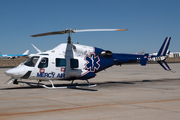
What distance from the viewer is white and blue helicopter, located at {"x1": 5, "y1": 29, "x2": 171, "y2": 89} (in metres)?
15.3

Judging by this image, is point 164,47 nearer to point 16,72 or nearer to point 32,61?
point 32,61

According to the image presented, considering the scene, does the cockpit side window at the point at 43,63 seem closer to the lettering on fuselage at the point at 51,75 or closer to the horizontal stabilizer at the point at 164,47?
the lettering on fuselage at the point at 51,75

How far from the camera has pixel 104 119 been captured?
7.33m

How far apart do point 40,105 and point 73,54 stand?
25.2 ft

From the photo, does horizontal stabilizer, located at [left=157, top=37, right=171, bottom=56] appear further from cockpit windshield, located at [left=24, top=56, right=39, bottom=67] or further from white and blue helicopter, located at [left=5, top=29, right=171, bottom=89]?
cockpit windshield, located at [left=24, top=56, right=39, bottom=67]

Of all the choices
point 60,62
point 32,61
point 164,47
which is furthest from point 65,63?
point 164,47

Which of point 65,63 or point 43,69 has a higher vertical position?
point 65,63

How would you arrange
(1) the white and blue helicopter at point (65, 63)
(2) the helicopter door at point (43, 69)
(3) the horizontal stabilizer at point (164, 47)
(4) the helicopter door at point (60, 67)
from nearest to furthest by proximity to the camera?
(1) the white and blue helicopter at point (65, 63) < (2) the helicopter door at point (43, 69) < (4) the helicopter door at point (60, 67) < (3) the horizontal stabilizer at point (164, 47)

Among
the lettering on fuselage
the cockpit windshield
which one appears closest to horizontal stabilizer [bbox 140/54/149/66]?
the lettering on fuselage

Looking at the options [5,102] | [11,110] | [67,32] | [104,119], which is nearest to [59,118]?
[104,119]

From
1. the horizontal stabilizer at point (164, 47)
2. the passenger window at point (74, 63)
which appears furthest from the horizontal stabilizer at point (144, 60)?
the passenger window at point (74, 63)

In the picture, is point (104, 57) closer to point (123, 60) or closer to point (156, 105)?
point (123, 60)

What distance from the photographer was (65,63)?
54.6 feet

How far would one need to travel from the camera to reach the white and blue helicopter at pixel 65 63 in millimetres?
15344
